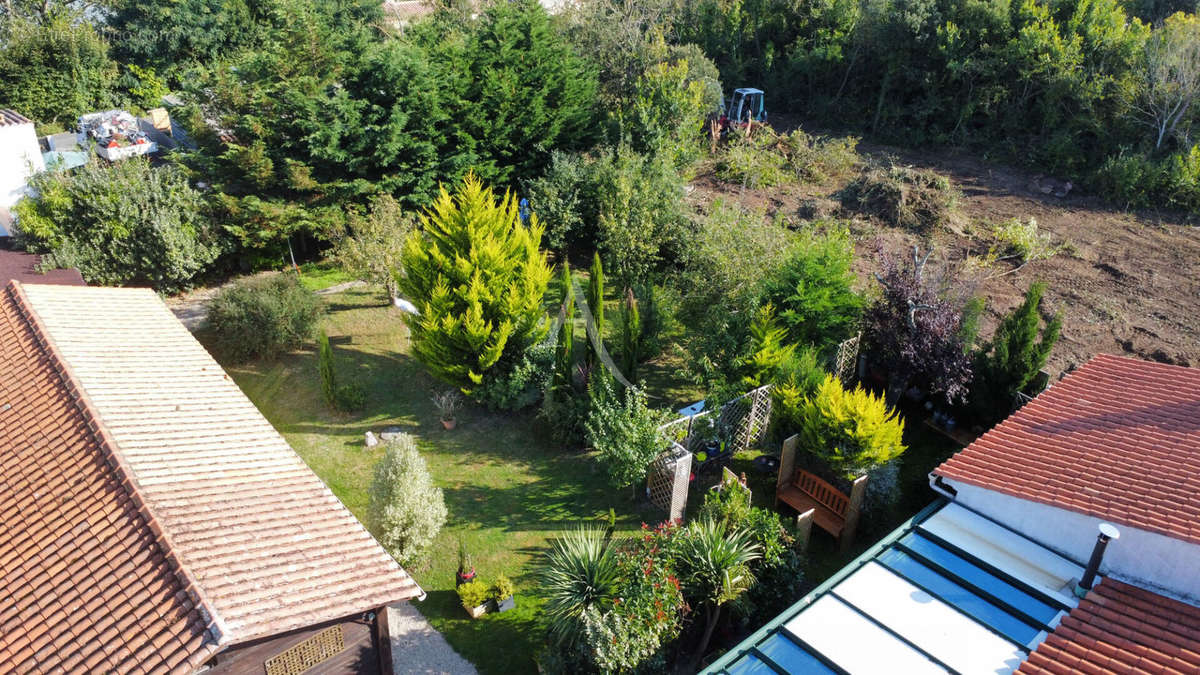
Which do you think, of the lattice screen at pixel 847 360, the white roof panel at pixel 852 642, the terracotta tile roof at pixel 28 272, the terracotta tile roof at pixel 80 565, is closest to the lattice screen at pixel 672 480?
the white roof panel at pixel 852 642

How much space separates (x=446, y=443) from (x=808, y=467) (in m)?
7.61

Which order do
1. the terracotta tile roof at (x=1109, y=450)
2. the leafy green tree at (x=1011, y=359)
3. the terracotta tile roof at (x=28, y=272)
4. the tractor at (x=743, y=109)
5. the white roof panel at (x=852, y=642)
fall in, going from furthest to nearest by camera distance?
the tractor at (x=743, y=109)
the terracotta tile roof at (x=28, y=272)
the leafy green tree at (x=1011, y=359)
the terracotta tile roof at (x=1109, y=450)
the white roof panel at (x=852, y=642)

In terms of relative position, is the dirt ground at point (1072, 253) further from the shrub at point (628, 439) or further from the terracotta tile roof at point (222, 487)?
the terracotta tile roof at point (222, 487)

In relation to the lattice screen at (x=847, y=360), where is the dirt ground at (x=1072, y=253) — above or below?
above

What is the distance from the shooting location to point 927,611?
366 inches

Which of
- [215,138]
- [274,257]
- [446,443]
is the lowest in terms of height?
[446,443]

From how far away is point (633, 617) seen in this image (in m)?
10.3

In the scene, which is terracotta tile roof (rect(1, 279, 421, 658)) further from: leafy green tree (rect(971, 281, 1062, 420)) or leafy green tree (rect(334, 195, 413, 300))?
leafy green tree (rect(971, 281, 1062, 420))

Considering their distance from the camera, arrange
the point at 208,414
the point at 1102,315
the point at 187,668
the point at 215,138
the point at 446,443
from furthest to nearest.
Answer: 1. the point at 215,138
2. the point at 1102,315
3. the point at 446,443
4. the point at 208,414
5. the point at 187,668

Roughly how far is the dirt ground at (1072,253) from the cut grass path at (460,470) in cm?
859

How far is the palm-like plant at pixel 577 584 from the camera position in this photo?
10.7 m

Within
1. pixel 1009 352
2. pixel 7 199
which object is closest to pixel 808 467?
pixel 1009 352

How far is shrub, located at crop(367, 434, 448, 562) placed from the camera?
41.3ft

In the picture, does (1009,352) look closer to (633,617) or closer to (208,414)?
(633,617)
